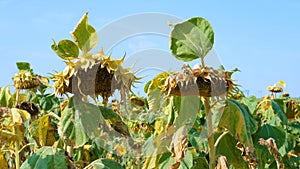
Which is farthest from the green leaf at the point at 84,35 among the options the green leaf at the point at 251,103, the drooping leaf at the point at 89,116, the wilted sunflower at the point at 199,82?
the green leaf at the point at 251,103

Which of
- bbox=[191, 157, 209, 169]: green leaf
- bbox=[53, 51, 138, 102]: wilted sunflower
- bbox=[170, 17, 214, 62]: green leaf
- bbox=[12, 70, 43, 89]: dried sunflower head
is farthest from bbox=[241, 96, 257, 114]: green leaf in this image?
bbox=[53, 51, 138, 102]: wilted sunflower

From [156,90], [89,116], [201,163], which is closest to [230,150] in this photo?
[201,163]

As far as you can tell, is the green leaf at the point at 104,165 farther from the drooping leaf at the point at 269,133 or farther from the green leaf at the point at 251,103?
the green leaf at the point at 251,103

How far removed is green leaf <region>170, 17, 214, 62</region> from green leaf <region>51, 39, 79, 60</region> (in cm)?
35

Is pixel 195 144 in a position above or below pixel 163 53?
below

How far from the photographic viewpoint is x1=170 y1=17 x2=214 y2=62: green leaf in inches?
64.9

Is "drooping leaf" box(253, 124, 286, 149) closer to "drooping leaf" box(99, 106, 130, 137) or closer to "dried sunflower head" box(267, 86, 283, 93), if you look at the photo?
"drooping leaf" box(99, 106, 130, 137)

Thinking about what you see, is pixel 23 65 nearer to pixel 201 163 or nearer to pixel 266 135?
pixel 266 135

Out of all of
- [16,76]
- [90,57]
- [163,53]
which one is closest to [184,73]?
[90,57]

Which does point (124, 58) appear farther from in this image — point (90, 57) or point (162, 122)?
point (162, 122)

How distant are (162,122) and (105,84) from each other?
1.54 m

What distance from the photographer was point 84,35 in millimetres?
1550

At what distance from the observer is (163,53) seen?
7.20 feet

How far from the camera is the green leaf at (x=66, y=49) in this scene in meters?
1.54
